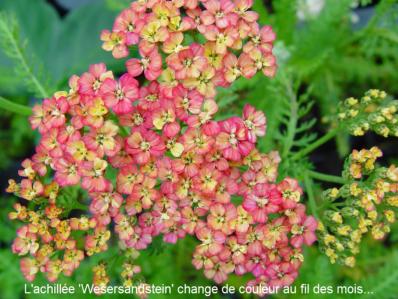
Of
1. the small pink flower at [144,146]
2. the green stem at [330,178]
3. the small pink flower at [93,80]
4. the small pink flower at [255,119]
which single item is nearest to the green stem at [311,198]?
the green stem at [330,178]

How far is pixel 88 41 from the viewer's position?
2.33 metres

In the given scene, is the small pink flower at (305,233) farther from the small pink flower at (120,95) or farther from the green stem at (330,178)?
the small pink flower at (120,95)

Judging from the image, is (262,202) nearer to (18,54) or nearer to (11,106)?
(11,106)

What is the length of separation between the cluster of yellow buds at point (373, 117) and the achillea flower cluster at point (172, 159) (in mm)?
251

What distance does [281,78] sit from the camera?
1.52 meters

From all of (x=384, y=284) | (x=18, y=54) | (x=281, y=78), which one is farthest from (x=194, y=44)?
(x=384, y=284)

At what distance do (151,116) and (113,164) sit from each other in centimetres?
13

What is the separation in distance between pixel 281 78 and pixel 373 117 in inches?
14.5

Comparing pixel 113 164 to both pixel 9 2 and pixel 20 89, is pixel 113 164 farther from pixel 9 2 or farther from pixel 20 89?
pixel 9 2

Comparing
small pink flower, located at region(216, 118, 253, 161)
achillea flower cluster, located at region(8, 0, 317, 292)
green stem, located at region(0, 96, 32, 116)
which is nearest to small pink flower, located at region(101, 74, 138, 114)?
achillea flower cluster, located at region(8, 0, 317, 292)

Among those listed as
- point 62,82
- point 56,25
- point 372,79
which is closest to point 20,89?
point 56,25

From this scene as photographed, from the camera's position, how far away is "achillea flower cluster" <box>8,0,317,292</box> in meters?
1.08

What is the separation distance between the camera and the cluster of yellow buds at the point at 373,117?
3.98 ft

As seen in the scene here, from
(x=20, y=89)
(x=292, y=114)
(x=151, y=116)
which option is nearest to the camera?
(x=151, y=116)
